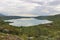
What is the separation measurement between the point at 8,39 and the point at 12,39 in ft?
3.40

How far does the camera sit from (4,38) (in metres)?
42.3

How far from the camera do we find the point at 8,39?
42.2m

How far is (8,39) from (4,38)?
3.31 feet

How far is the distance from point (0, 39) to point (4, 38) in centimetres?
141

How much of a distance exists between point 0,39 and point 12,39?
308cm

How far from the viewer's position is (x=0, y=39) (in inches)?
1618

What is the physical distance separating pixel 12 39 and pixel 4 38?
1.94 meters

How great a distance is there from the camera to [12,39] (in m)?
42.7

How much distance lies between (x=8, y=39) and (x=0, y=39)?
6.69 ft
